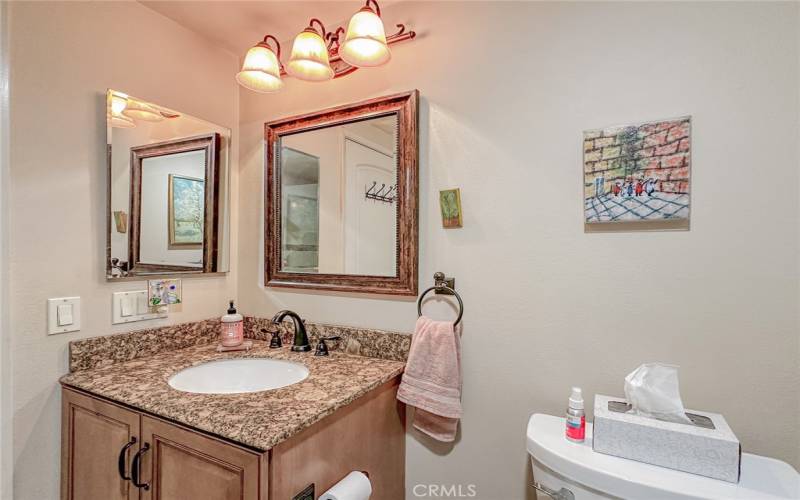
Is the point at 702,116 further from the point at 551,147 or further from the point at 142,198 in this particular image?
the point at 142,198

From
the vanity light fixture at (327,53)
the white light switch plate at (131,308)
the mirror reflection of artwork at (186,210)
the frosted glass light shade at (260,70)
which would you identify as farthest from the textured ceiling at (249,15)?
the white light switch plate at (131,308)

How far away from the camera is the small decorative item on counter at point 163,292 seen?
56.8 inches

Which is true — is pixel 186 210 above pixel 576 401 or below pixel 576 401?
above

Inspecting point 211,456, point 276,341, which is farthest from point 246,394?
point 276,341

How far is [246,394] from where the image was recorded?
1033 millimetres

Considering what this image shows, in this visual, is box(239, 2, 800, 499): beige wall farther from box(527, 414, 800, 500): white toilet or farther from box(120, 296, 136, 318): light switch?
box(120, 296, 136, 318): light switch

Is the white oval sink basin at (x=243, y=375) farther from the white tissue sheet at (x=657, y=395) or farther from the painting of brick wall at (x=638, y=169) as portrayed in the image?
the painting of brick wall at (x=638, y=169)

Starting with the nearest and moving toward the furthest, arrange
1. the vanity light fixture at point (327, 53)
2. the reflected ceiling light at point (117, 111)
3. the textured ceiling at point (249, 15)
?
the vanity light fixture at point (327, 53), the reflected ceiling light at point (117, 111), the textured ceiling at point (249, 15)

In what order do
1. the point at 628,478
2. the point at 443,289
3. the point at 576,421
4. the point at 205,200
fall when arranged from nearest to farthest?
the point at 628,478 → the point at 576,421 → the point at 443,289 → the point at 205,200

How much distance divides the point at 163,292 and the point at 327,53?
44.7 inches

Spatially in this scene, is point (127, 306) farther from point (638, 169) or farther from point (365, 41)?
point (638, 169)

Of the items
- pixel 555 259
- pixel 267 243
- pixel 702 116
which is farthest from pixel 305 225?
pixel 702 116

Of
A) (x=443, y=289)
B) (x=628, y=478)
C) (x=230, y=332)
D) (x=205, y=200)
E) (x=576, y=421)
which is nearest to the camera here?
(x=628, y=478)

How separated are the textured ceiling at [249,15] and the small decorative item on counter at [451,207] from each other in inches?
31.6
